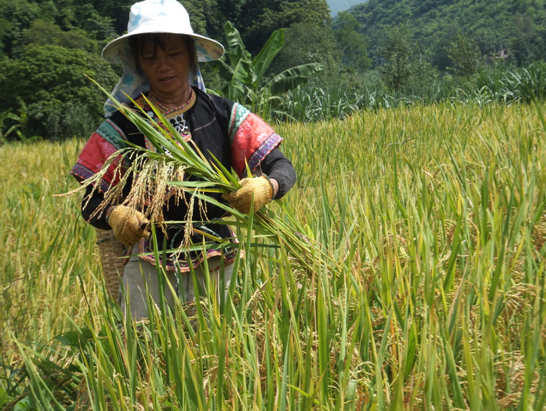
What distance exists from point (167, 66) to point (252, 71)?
7719 mm

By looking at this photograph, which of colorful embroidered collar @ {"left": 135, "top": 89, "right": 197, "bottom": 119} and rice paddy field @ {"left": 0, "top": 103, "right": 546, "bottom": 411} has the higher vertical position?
colorful embroidered collar @ {"left": 135, "top": 89, "right": 197, "bottom": 119}

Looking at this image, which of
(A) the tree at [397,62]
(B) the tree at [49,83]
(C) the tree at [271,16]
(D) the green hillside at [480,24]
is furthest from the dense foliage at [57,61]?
(D) the green hillside at [480,24]

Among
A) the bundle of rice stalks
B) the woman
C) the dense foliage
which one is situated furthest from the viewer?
the dense foliage

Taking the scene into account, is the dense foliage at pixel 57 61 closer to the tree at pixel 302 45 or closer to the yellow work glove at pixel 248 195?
the tree at pixel 302 45

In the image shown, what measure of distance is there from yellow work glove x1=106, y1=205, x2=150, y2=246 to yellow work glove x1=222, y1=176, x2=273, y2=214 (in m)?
0.24

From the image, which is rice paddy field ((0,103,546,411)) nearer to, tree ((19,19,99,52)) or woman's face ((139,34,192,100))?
woman's face ((139,34,192,100))

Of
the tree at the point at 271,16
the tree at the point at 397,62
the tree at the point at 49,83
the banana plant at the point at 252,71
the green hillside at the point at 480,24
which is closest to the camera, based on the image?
the banana plant at the point at 252,71

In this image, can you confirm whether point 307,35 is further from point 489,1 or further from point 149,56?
point 149,56

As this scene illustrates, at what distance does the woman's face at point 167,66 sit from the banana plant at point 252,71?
6517 mm

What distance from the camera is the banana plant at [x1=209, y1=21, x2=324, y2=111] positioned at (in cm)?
910

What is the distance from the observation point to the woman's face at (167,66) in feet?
6.01

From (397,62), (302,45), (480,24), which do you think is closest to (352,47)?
(480,24)

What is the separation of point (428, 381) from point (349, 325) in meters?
0.36

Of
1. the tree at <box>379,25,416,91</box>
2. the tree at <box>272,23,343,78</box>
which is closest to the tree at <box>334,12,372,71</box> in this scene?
the tree at <box>272,23,343,78</box>
